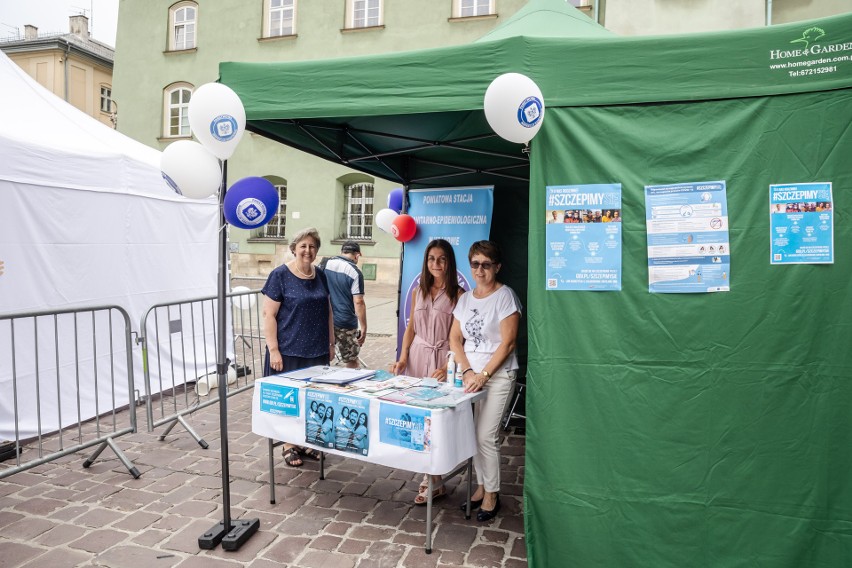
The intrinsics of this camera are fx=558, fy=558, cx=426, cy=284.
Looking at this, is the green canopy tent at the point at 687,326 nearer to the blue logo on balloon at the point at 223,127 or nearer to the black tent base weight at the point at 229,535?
the blue logo on balloon at the point at 223,127

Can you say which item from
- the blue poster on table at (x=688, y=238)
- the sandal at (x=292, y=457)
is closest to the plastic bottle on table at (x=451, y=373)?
the blue poster on table at (x=688, y=238)

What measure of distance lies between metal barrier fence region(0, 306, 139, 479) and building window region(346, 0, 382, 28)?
1444 centimetres

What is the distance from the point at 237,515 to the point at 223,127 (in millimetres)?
2479

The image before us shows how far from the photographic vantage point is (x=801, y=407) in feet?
8.91

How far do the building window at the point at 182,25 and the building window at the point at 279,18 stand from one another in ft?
10.5

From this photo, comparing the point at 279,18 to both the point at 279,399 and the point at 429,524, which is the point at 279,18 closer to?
the point at 279,399

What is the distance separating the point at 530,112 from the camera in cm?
282

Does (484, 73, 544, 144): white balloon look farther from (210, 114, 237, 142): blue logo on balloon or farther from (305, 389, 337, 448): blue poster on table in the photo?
(305, 389, 337, 448): blue poster on table

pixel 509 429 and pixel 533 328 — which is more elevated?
pixel 533 328

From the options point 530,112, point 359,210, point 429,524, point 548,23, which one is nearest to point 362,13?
point 359,210

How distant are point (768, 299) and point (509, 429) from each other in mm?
3320

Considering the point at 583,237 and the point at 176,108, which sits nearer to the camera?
the point at 583,237

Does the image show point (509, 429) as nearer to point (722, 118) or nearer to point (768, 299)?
point (768, 299)

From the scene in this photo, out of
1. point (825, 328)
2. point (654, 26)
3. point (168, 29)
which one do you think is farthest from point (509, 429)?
point (168, 29)
